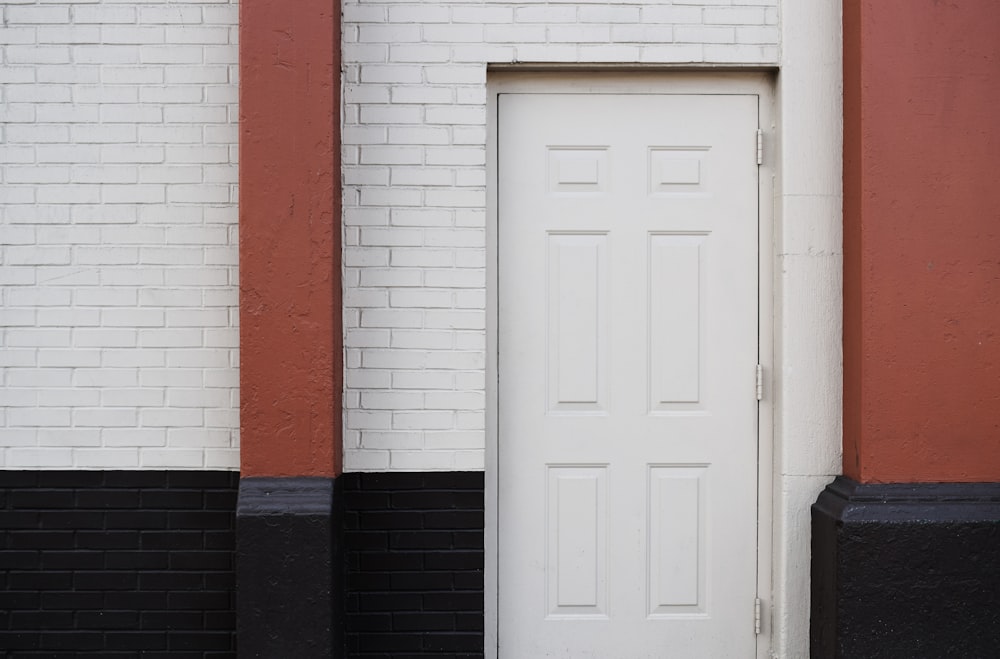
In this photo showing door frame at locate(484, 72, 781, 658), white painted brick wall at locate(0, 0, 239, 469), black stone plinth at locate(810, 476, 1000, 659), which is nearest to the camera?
black stone plinth at locate(810, 476, 1000, 659)

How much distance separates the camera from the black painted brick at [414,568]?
3.97m

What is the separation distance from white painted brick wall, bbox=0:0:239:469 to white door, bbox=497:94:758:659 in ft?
4.07

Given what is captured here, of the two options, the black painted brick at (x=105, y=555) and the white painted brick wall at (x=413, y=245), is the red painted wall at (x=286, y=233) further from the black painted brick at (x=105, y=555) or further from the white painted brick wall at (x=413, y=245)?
the black painted brick at (x=105, y=555)

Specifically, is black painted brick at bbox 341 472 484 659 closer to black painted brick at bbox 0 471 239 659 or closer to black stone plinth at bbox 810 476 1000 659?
black painted brick at bbox 0 471 239 659

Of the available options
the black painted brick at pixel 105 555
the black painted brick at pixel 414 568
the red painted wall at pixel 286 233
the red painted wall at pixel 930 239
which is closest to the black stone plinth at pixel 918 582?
the red painted wall at pixel 930 239

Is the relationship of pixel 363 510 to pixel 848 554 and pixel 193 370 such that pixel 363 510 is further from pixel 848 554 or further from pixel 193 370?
pixel 848 554

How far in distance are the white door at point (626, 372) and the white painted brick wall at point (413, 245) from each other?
0.20 m

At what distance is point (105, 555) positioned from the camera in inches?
156

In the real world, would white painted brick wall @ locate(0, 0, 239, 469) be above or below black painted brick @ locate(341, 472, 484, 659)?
above

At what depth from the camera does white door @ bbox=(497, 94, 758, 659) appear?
4.10 meters

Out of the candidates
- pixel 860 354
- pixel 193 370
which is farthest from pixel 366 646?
pixel 860 354

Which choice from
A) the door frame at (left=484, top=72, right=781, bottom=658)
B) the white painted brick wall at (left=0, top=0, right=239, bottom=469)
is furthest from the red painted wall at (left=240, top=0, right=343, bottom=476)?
the door frame at (left=484, top=72, right=781, bottom=658)

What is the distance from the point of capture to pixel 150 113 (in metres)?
3.95

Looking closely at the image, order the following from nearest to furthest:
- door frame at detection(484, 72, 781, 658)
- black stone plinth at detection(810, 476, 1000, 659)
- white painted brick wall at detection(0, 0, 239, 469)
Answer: black stone plinth at detection(810, 476, 1000, 659) < white painted brick wall at detection(0, 0, 239, 469) < door frame at detection(484, 72, 781, 658)
